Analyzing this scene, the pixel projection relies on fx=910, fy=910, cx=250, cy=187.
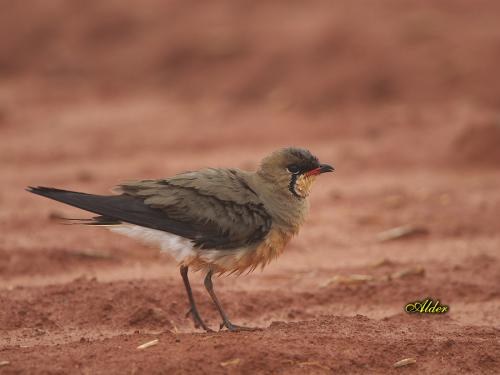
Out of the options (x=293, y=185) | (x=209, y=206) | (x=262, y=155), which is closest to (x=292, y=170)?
(x=293, y=185)

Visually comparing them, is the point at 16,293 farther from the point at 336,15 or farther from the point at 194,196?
the point at 336,15

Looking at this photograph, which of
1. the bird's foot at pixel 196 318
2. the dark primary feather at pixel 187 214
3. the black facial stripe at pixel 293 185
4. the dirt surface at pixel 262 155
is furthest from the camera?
the black facial stripe at pixel 293 185

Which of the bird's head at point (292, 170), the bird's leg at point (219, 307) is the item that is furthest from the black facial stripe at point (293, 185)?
the bird's leg at point (219, 307)

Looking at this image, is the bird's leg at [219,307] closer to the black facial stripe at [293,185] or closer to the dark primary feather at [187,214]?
the dark primary feather at [187,214]

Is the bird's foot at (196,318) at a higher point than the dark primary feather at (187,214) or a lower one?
lower

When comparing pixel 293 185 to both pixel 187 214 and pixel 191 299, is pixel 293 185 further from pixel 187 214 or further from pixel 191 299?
pixel 191 299

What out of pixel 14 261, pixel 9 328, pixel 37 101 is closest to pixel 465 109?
pixel 37 101

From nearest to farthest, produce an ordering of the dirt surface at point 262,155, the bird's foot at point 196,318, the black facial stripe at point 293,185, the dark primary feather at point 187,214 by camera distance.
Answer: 1. the dirt surface at point 262,155
2. the dark primary feather at point 187,214
3. the bird's foot at point 196,318
4. the black facial stripe at point 293,185

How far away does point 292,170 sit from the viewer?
7.02 meters

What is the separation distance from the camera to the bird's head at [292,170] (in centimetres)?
695

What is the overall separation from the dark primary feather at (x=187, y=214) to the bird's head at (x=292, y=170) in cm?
44

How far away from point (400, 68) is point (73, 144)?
6239mm

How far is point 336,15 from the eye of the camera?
61.9 feet

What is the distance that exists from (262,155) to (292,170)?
695 cm
